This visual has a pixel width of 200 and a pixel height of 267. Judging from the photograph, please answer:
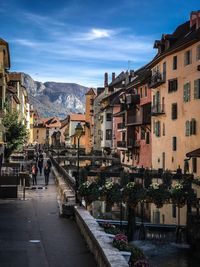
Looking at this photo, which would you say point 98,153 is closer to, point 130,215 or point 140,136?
point 140,136

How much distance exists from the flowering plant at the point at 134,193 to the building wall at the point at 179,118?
20.0 meters

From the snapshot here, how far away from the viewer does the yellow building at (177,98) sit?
4353 cm

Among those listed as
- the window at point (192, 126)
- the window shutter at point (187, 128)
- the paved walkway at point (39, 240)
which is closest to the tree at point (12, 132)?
the window shutter at point (187, 128)

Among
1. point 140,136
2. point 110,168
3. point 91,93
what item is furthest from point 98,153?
point 91,93

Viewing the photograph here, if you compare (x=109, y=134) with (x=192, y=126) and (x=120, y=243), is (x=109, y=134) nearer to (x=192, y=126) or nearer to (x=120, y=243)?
(x=192, y=126)

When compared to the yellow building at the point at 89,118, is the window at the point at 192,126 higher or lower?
lower

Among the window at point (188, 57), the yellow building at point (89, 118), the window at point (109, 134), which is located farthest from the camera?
the yellow building at point (89, 118)

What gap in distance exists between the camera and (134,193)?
23.7 metres

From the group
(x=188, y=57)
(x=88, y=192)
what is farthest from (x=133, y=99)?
(x=88, y=192)

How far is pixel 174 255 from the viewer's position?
2505 centimetres

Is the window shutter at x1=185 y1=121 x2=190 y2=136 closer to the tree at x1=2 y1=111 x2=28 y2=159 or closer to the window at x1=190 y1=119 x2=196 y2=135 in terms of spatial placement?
the window at x1=190 y1=119 x2=196 y2=135

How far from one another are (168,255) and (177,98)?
2665cm

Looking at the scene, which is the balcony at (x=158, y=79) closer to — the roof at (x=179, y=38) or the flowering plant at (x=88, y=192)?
the roof at (x=179, y=38)

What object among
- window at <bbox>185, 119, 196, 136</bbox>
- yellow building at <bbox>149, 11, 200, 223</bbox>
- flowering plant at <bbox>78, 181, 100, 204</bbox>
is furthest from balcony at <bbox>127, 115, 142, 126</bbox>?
flowering plant at <bbox>78, 181, 100, 204</bbox>
